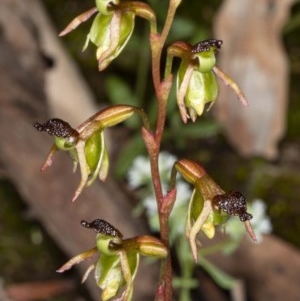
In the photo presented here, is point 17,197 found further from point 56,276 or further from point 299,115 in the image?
point 299,115

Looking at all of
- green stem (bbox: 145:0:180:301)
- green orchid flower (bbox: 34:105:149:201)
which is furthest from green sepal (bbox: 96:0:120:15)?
green orchid flower (bbox: 34:105:149:201)

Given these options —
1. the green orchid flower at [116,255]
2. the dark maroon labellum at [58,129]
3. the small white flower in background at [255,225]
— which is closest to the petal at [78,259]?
the green orchid flower at [116,255]

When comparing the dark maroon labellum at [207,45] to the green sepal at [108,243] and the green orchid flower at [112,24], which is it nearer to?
the green orchid flower at [112,24]

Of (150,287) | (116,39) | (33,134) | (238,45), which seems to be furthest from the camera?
Answer: (238,45)

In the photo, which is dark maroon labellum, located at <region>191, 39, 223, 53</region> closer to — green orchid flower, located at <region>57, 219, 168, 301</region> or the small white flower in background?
green orchid flower, located at <region>57, 219, 168, 301</region>

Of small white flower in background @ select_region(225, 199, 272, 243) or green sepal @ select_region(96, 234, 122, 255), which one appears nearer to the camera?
green sepal @ select_region(96, 234, 122, 255)

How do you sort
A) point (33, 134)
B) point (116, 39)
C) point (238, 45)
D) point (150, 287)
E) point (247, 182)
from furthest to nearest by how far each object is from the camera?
point (238, 45), point (247, 182), point (33, 134), point (150, 287), point (116, 39)

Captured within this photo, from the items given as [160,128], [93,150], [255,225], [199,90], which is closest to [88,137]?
[93,150]

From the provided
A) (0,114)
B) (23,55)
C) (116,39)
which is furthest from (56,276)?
(116,39)
